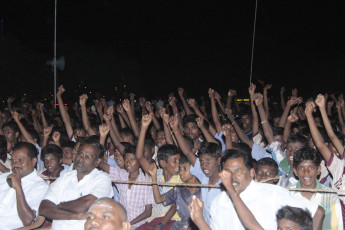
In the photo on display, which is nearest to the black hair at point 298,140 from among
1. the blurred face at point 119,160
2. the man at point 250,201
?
the man at point 250,201

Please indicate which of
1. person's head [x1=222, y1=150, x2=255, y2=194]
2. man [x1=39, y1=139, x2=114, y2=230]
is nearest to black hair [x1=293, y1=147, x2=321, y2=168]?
person's head [x1=222, y1=150, x2=255, y2=194]

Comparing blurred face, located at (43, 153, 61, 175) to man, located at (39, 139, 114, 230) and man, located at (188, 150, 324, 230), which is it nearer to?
man, located at (39, 139, 114, 230)

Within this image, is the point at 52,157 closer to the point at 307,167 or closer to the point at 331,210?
the point at 307,167

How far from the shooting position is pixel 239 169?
388 cm

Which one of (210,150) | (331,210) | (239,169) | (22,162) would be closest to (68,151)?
(22,162)

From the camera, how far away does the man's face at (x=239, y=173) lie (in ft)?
12.6

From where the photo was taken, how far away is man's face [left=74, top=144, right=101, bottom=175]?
4.71 metres

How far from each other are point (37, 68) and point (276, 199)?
66.6 ft

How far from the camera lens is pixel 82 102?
7586 millimetres

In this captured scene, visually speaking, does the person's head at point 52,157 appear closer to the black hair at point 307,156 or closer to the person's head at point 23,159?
the person's head at point 23,159

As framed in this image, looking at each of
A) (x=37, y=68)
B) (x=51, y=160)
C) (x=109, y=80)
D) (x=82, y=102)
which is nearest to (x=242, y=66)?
(x=109, y=80)

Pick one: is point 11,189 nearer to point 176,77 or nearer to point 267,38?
point 267,38

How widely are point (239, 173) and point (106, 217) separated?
124 centimetres

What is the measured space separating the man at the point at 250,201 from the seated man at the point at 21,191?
1.97m
